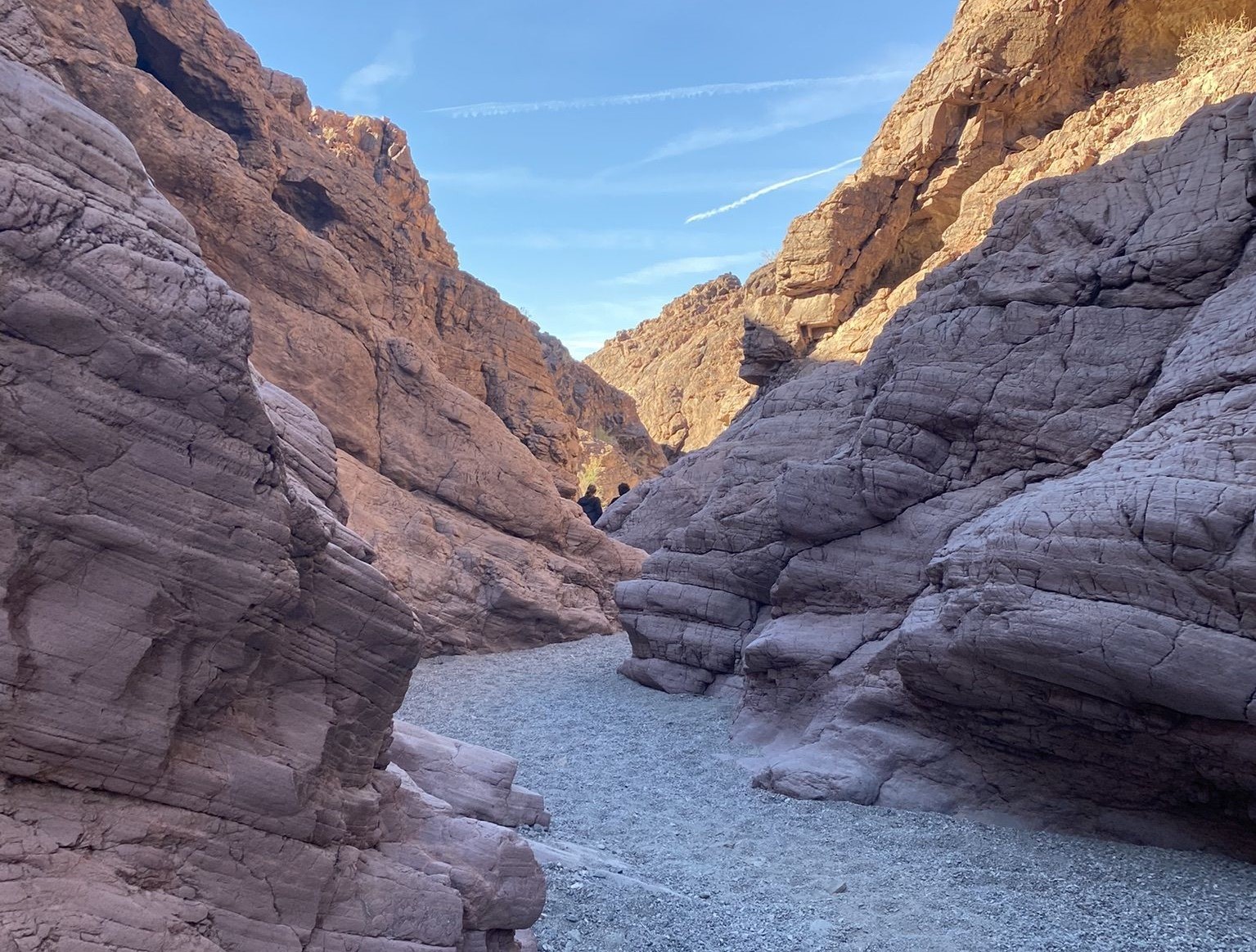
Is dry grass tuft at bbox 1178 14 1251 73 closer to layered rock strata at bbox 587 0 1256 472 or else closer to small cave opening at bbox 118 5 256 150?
layered rock strata at bbox 587 0 1256 472

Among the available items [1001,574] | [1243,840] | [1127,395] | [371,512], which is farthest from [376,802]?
[371,512]

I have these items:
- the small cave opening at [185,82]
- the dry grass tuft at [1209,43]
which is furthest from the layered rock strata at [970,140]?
the small cave opening at [185,82]

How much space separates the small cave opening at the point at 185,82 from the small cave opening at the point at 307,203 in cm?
139

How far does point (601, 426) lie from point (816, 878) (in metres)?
39.6

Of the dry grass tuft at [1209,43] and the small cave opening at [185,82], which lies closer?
the dry grass tuft at [1209,43]

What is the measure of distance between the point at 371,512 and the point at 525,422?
10.5 m

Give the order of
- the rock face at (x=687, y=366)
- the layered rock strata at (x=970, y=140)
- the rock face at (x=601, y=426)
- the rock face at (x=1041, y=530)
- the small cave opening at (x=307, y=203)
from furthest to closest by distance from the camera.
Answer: the rock face at (x=687, y=366) < the rock face at (x=601, y=426) < the small cave opening at (x=307, y=203) < the layered rock strata at (x=970, y=140) < the rock face at (x=1041, y=530)

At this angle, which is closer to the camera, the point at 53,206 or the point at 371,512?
the point at 53,206

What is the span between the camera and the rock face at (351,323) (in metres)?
16.4

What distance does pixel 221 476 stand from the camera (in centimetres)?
406

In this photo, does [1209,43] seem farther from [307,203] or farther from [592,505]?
[592,505]

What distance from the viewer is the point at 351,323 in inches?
752

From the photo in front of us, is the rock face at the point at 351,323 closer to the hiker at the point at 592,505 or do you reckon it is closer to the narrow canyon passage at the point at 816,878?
the narrow canyon passage at the point at 816,878

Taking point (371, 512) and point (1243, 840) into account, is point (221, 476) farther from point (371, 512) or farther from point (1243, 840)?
point (371, 512)
